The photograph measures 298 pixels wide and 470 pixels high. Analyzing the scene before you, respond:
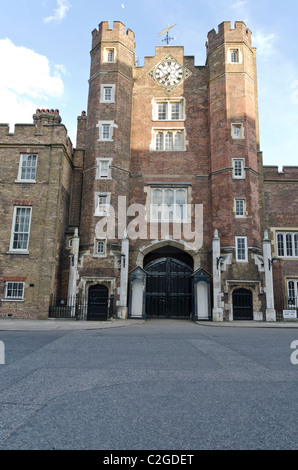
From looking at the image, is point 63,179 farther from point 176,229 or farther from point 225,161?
point 225,161

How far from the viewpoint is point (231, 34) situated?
76.5 feet

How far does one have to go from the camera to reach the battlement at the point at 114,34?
2367 cm

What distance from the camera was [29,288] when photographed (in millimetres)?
18312

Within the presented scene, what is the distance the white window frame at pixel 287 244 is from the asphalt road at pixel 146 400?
16.9 m

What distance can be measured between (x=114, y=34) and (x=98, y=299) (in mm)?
19466

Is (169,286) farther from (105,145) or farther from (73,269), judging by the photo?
(105,145)

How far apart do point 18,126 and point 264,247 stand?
57.7ft

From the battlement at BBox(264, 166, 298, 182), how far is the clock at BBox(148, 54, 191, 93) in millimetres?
9718

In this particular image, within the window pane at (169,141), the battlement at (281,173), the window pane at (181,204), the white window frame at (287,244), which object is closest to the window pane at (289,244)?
the white window frame at (287,244)

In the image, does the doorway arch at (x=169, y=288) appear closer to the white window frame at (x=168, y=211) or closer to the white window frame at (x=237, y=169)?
the white window frame at (x=168, y=211)

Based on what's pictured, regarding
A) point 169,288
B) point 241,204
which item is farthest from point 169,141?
point 169,288

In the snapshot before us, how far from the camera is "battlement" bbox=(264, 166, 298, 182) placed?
78.5ft

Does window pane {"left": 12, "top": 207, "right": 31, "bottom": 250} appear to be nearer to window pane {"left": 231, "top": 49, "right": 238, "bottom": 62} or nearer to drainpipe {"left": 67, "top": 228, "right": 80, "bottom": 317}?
drainpipe {"left": 67, "top": 228, "right": 80, "bottom": 317}
